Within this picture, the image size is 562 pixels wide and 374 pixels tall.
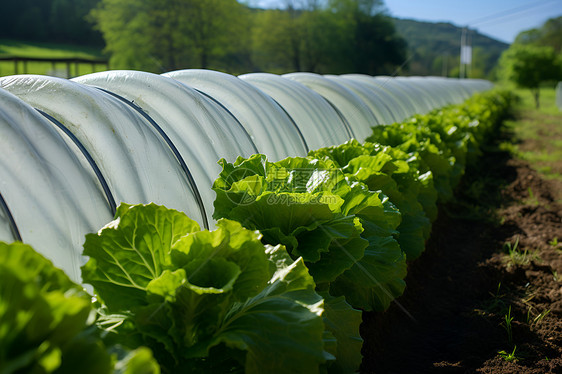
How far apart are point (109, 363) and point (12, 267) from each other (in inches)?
11.8

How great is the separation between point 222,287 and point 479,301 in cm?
328

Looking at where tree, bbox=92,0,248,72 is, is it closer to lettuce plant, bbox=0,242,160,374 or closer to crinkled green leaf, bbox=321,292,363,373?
crinkled green leaf, bbox=321,292,363,373

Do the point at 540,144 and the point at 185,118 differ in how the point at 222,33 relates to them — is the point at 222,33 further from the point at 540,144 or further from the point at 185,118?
the point at 185,118

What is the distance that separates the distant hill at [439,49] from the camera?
87131 millimetres

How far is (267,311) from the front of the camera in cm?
174

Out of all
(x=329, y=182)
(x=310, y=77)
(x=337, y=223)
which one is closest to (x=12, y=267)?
(x=337, y=223)

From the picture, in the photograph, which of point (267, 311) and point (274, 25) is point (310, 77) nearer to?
point (267, 311)

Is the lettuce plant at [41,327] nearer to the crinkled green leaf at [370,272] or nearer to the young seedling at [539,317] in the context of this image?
the crinkled green leaf at [370,272]

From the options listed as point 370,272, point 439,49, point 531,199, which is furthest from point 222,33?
point 439,49

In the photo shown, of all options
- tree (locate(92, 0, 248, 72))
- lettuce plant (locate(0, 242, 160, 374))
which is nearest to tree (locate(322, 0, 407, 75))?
tree (locate(92, 0, 248, 72))

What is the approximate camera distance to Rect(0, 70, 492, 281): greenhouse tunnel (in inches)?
82.0

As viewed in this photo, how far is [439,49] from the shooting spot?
126062 mm

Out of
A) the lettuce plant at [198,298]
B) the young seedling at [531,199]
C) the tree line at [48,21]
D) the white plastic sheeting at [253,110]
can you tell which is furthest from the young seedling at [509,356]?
the tree line at [48,21]

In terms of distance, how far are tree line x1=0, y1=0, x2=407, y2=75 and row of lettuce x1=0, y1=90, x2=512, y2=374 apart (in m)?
46.2
